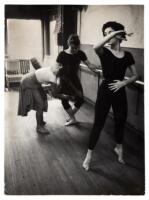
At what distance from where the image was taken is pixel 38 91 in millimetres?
2756

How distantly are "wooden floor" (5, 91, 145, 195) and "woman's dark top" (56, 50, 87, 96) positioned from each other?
256 millimetres

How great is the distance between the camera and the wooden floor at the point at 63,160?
2041 mm

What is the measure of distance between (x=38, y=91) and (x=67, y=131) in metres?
0.48

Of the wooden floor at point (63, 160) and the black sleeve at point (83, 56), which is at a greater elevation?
the black sleeve at point (83, 56)

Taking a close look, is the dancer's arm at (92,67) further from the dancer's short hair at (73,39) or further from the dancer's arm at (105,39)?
the dancer's arm at (105,39)

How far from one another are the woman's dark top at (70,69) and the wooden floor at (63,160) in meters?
0.26

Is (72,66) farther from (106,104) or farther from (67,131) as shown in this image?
(67,131)

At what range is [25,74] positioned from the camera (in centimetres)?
271

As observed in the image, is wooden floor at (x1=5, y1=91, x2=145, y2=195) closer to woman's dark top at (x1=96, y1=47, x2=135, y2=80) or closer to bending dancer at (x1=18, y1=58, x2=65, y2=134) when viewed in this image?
bending dancer at (x1=18, y1=58, x2=65, y2=134)

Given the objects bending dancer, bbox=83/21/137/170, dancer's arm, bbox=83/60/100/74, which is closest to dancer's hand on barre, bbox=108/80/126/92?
bending dancer, bbox=83/21/137/170

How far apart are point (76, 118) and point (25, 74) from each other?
0.69 metres

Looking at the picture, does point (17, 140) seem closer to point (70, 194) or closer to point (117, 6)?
point (70, 194)

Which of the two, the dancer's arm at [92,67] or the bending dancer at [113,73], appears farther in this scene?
the dancer's arm at [92,67]

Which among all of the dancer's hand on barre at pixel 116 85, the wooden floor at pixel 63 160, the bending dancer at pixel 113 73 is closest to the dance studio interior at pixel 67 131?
the wooden floor at pixel 63 160
